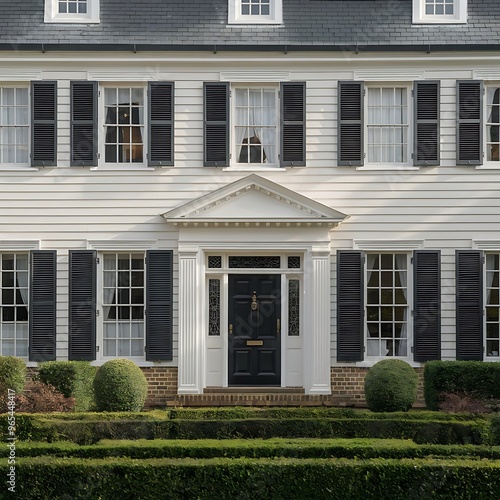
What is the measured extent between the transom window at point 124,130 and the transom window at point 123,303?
192cm

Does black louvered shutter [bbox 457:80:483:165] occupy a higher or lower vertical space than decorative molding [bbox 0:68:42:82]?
lower

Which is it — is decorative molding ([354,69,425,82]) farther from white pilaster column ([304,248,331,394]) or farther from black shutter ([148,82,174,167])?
black shutter ([148,82,174,167])

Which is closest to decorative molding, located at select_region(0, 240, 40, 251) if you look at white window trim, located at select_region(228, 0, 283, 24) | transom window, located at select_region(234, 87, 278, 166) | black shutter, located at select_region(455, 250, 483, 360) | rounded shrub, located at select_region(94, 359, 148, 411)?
rounded shrub, located at select_region(94, 359, 148, 411)

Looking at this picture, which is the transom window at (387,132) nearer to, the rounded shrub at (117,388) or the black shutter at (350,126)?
the black shutter at (350,126)

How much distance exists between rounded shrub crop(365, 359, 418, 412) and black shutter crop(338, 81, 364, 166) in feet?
13.9

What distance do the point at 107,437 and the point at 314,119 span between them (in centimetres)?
766

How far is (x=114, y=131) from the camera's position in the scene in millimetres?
17984

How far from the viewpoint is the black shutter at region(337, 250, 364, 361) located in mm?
17562

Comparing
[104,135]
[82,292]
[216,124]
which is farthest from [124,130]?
[82,292]

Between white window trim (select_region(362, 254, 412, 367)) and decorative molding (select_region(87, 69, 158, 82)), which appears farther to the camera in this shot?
decorative molding (select_region(87, 69, 158, 82))

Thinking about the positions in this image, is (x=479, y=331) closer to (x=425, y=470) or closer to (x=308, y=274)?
(x=308, y=274)

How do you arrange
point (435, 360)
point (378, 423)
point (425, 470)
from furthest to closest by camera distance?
point (435, 360) → point (378, 423) → point (425, 470)

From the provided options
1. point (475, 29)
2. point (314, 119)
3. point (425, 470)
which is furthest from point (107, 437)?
point (475, 29)

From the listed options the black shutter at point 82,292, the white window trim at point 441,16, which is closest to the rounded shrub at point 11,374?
the black shutter at point 82,292
